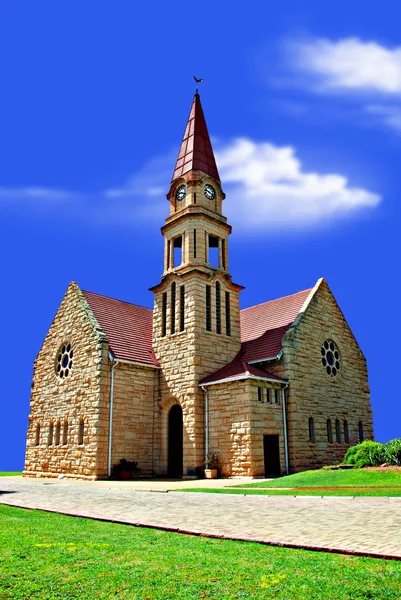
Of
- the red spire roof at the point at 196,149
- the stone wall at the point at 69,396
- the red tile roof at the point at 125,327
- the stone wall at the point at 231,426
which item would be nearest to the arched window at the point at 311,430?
the stone wall at the point at 231,426

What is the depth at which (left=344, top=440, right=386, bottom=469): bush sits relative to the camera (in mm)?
18484

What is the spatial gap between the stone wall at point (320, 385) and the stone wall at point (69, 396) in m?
9.27

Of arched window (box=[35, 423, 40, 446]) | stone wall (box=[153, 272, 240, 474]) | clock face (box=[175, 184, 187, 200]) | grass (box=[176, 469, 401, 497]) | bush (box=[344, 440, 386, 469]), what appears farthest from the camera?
clock face (box=[175, 184, 187, 200])

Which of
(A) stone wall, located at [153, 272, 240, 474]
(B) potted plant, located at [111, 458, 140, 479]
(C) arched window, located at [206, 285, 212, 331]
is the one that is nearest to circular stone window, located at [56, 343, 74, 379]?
(A) stone wall, located at [153, 272, 240, 474]

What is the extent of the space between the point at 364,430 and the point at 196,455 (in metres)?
11.1

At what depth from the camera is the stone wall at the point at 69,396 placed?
24.0 m

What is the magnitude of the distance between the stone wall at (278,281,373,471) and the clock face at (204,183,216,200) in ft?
27.8

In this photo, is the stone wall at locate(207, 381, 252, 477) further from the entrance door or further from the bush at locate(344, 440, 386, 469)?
the bush at locate(344, 440, 386, 469)

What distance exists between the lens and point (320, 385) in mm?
25625

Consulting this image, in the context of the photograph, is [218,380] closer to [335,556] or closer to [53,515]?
[53,515]

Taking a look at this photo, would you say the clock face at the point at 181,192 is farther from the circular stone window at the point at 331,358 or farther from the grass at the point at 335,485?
the grass at the point at 335,485

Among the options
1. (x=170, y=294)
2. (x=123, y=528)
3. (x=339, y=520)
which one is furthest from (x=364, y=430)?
(x=123, y=528)

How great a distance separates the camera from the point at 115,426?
23953 mm

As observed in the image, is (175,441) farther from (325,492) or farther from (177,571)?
(177,571)
